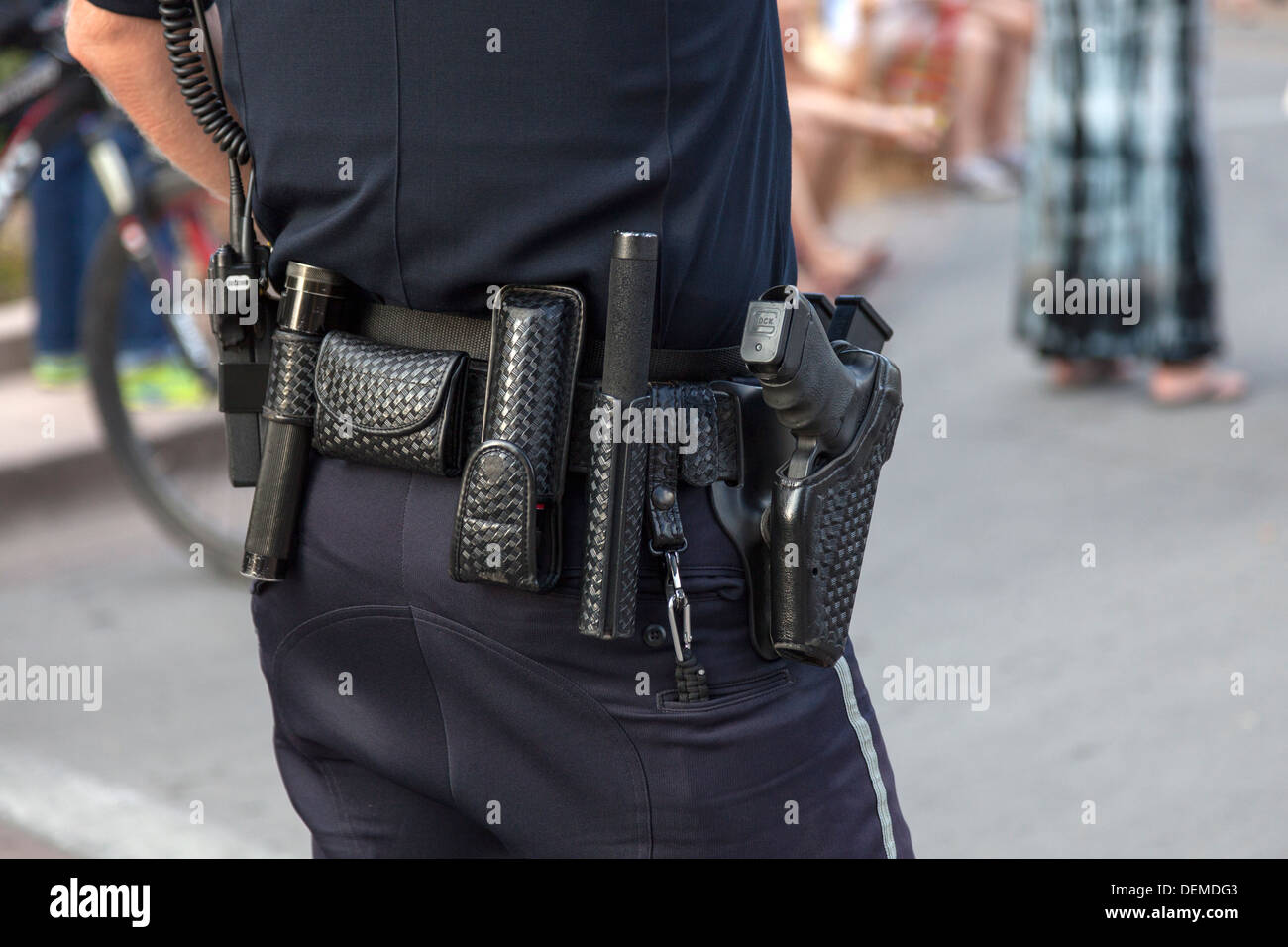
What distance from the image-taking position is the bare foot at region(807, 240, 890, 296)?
6891mm

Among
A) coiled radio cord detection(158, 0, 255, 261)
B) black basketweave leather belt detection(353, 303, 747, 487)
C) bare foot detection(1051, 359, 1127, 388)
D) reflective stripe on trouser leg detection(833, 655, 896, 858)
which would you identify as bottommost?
reflective stripe on trouser leg detection(833, 655, 896, 858)

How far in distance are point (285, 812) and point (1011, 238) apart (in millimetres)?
5614

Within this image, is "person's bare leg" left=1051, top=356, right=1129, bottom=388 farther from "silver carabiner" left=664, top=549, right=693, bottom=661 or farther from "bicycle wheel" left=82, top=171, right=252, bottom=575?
"silver carabiner" left=664, top=549, right=693, bottom=661

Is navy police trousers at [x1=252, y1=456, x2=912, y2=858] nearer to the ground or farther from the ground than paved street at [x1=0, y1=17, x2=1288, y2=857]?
farther from the ground

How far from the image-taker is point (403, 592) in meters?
1.47

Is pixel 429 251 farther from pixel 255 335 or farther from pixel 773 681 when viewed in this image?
pixel 773 681

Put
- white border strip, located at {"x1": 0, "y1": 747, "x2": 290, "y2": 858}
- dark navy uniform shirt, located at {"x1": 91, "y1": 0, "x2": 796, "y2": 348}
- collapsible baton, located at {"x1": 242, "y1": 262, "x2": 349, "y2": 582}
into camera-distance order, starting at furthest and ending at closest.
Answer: white border strip, located at {"x1": 0, "y1": 747, "x2": 290, "y2": 858} → collapsible baton, located at {"x1": 242, "y1": 262, "x2": 349, "y2": 582} → dark navy uniform shirt, located at {"x1": 91, "y1": 0, "x2": 796, "y2": 348}

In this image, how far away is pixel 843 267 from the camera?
22.8 feet

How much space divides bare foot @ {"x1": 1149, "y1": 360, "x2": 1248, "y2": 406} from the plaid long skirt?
66 millimetres

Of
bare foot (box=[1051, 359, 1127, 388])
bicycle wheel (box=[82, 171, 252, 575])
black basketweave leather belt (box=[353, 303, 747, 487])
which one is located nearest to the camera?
black basketweave leather belt (box=[353, 303, 747, 487])

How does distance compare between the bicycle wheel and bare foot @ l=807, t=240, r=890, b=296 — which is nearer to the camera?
the bicycle wheel

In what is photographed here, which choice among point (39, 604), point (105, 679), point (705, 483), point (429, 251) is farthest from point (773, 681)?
point (39, 604)

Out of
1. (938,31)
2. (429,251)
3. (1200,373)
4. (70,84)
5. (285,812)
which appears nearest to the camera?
(429,251)

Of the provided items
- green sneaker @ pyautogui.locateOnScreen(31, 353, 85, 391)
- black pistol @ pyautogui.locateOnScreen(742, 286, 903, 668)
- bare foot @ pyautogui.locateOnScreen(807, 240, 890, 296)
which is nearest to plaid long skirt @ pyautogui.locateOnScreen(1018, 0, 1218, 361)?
bare foot @ pyautogui.locateOnScreen(807, 240, 890, 296)
